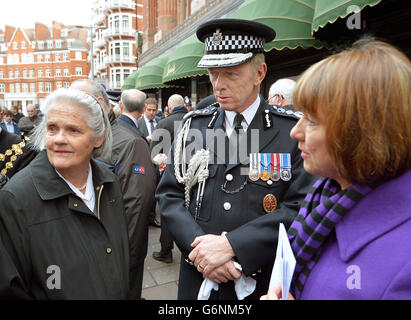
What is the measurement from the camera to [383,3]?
4.04 meters

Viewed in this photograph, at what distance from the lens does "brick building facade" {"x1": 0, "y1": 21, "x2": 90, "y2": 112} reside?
196 feet

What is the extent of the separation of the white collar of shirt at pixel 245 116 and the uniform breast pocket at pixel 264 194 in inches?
13.6

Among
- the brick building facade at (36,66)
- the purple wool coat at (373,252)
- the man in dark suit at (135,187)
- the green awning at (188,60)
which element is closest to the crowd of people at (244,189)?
the purple wool coat at (373,252)

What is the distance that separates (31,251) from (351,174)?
1.29m

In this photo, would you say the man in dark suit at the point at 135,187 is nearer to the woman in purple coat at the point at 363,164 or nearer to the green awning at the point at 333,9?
the woman in purple coat at the point at 363,164

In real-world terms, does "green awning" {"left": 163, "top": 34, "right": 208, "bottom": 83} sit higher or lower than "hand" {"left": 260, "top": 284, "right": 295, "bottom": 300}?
higher

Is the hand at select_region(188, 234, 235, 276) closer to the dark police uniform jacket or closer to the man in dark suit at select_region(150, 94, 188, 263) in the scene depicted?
the dark police uniform jacket

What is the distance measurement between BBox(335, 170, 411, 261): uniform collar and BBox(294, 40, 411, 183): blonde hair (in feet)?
0.15

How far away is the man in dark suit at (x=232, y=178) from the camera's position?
1.45 m

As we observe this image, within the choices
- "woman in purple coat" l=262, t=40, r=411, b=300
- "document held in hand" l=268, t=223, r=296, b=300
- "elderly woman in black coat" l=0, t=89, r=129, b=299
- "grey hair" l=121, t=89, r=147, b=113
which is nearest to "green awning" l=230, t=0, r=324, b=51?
"grey hair" l=121, t=89, r=147, b=113

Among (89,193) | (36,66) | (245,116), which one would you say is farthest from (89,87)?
(36,66)
